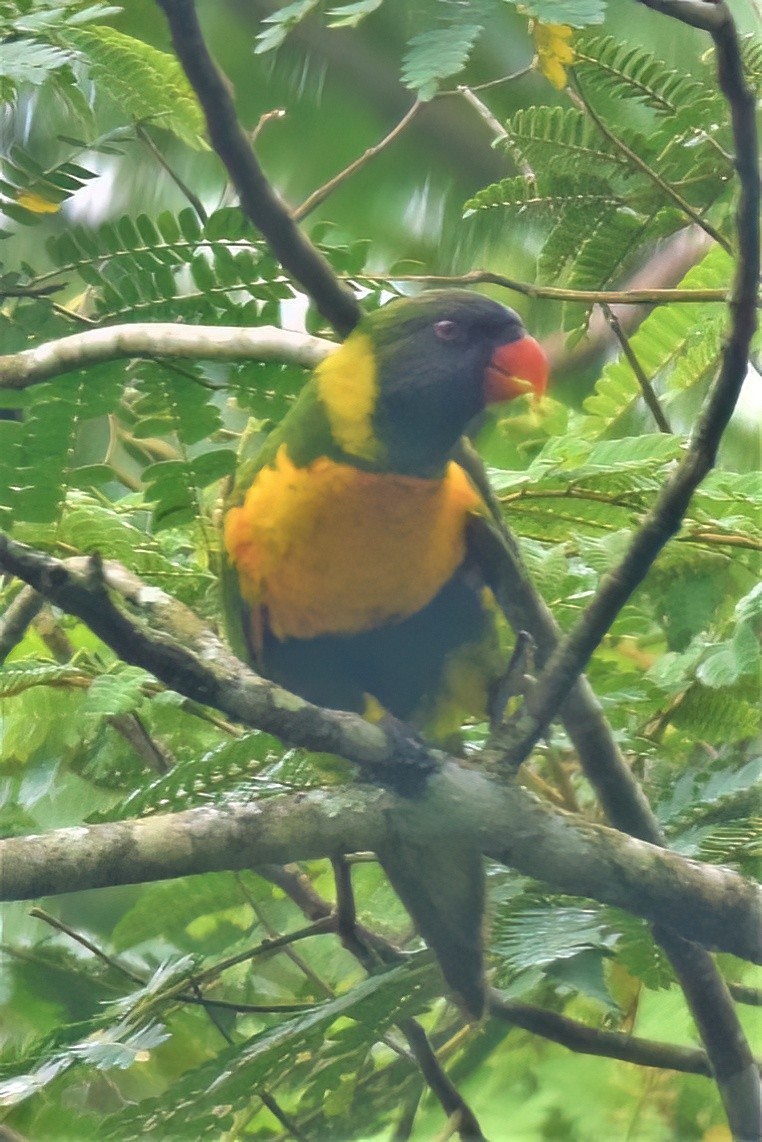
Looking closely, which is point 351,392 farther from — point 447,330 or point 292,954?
point 292,954

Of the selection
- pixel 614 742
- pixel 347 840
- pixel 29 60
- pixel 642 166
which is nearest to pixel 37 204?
pixel 29 60

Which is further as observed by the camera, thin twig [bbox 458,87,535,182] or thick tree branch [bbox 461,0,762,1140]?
thin twig [bbox 458,87,535,182]

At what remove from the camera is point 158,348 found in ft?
4.02

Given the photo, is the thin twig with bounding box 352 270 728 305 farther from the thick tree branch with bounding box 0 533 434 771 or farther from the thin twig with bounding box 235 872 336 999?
the thin twig with bounding box 235 872 336 999

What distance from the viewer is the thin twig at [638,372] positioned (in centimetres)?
124

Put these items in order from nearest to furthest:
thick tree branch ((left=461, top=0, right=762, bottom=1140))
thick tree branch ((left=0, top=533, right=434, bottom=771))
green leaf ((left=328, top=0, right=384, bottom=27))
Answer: thick tree branch ((left=0, top=533, right=434, bottom=771)) < thick tree branch ((left=461, top=0, right=762, bottom=1140)) < green leaf ((left=328, top=0, right=384, bottom=27))

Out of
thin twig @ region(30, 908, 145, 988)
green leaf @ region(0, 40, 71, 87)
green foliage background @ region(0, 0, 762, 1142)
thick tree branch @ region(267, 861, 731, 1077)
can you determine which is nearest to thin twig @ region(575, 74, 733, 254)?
green foliage background @ region(0, 0, 762, 1142)

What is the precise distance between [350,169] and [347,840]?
0.75m

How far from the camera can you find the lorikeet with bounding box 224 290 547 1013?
48.1 inches

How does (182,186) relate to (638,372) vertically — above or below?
above

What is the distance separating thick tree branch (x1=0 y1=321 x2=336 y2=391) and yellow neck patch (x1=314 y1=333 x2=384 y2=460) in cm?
2

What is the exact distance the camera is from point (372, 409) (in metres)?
1.30

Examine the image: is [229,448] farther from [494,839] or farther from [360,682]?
[494,839]

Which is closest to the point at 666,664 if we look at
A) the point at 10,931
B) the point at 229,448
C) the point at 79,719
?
the point at 229,448
